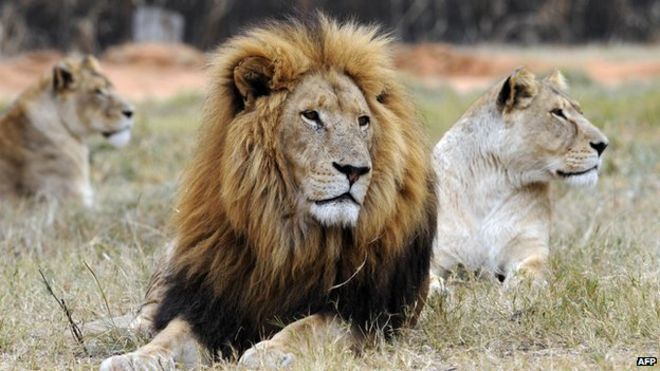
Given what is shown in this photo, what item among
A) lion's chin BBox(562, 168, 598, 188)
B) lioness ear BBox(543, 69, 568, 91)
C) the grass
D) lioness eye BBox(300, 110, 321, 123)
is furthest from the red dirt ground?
lioness eye BBox(300, 110, 321, 123)

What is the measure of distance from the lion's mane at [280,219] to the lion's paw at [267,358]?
269mm

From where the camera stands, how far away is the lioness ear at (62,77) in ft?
31.0

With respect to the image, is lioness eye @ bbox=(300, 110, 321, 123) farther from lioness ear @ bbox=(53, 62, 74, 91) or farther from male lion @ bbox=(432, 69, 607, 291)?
lioness ear @ bbox=(53, 62, 74, 91)

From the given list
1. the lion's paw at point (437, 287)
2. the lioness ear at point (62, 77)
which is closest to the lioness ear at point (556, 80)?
the lion's paw at point (437, 287)

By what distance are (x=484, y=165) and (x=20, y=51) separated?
1777 centimetres

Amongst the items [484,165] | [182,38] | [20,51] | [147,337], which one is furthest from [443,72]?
[147,337]

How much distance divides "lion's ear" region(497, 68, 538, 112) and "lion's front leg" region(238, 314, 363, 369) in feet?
7.07

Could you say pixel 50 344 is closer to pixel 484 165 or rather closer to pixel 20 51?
pixel 484 165

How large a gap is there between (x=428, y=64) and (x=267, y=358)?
19.2 metres

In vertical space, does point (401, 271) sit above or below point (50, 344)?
above

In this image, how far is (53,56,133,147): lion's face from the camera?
31.1 feet

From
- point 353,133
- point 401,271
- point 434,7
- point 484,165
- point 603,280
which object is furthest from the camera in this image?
point 434,7

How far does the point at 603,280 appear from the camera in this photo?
4.98 metres

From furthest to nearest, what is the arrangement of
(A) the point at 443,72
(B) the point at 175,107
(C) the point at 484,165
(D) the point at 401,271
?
(A) the point at 443,72, (B) the point at 175,107, (C) the point at 484,165, (D) the point at 401,271
